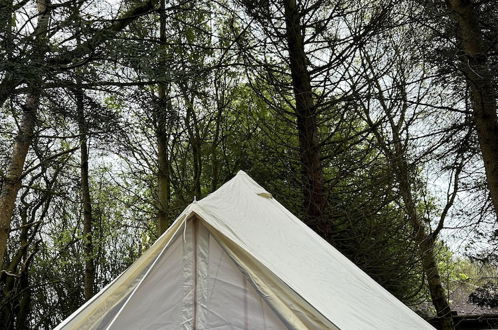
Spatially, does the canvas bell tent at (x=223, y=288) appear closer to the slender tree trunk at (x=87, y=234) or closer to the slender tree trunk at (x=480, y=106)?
the slender tree trunk at (x=480, y=106)

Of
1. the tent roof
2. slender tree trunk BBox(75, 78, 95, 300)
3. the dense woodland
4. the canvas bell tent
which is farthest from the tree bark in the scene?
the canvas bell tent

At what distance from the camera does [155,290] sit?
7.18 feet

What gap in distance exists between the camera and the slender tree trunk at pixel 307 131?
14.6 ft

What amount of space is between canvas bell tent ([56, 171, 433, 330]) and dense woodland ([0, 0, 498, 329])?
1.49 metres

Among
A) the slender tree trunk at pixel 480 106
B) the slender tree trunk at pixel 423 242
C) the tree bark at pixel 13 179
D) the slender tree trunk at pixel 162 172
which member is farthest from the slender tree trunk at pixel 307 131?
the tree bark at pixel 13 179

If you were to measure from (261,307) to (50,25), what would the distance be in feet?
8.51

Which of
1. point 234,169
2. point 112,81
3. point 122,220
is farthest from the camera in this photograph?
point 122,220

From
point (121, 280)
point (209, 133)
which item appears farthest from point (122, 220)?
point (121, 280)

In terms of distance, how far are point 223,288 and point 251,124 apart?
4.53m

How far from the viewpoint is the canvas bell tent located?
195 cm

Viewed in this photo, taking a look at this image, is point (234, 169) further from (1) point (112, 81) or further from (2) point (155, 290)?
(2) point (155, 290)

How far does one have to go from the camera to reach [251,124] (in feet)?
21.3

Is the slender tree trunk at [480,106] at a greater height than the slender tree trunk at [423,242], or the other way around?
the slender tree trunk at [480,106]

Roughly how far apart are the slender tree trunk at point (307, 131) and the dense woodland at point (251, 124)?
Result: 0.02 meters
